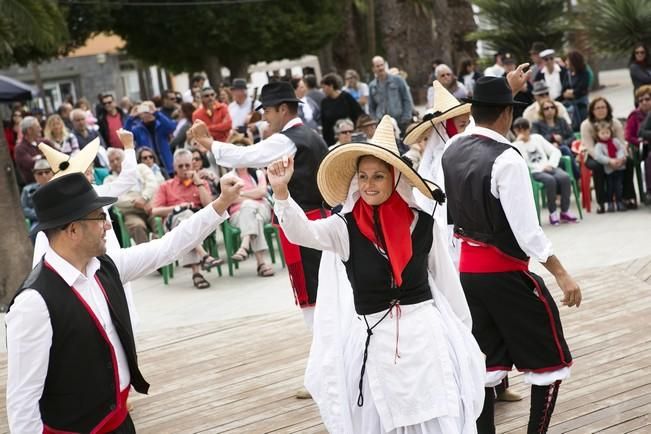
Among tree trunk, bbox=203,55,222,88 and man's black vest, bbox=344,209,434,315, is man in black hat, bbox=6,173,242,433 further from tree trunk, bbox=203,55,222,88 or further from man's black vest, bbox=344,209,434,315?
tree trunk, bbox=203,55,222,88

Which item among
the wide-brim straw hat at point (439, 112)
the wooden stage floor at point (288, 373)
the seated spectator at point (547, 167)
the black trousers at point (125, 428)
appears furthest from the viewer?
the seated spectator at point (547, 167)

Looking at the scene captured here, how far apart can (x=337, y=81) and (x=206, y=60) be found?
22.7m

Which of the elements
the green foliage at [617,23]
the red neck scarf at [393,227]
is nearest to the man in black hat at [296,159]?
the red neck scarf at [393,227]

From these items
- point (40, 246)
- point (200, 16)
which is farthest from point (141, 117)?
point (200, 16)

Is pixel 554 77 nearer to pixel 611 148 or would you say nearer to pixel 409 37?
pixel 611 148

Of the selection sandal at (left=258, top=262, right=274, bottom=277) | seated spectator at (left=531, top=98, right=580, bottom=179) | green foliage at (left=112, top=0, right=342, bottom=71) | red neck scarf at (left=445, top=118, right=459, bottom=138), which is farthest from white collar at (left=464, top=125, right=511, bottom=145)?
green foliage at (left=112, top=0, right=342, bottom=71)

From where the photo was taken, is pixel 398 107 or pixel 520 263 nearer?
pixel 520 263

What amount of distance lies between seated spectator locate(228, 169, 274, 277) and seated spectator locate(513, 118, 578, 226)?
291 cm

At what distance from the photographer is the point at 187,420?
653 centimetres

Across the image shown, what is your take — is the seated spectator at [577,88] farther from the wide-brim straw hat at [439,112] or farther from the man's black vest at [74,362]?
the man's black vest at [74,362]

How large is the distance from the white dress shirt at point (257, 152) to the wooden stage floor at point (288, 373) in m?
1.47

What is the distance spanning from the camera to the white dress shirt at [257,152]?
6.71 metres

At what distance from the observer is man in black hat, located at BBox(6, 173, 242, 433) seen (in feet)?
12.2

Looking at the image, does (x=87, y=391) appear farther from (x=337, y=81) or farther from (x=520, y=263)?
(x=337, y=81)
